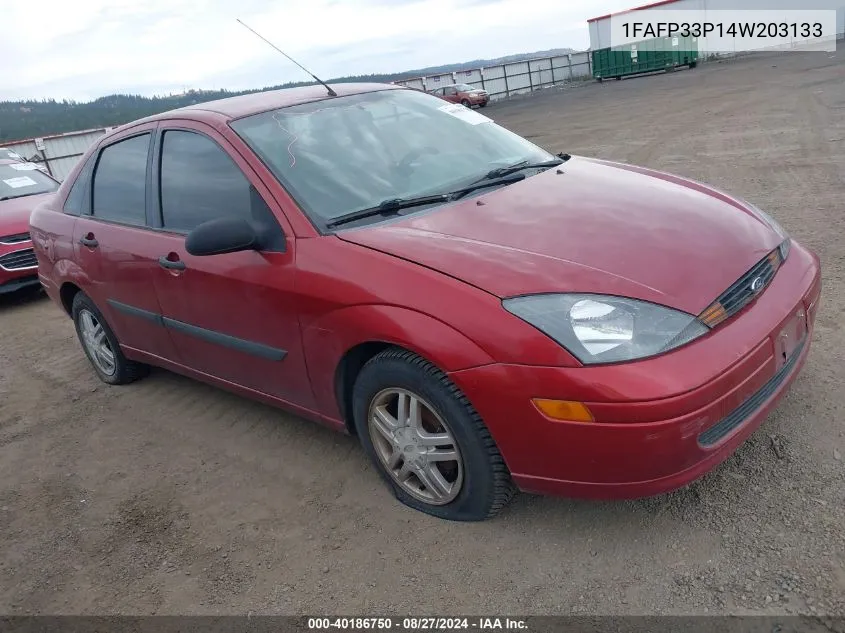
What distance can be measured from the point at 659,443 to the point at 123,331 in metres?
3.28

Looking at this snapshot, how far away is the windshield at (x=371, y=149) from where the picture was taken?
122 inches

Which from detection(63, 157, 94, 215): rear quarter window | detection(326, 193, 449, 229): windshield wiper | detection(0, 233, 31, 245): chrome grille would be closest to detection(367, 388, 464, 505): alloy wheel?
detection(326, 193, 449, 229): windshield wiper

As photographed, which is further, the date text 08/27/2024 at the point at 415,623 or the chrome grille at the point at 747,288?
the chrome grille at the point at 747,288

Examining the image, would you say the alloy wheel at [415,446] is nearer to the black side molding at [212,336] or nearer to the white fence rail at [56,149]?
the black side molding at [212,336]

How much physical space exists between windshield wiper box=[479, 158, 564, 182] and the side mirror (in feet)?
3.64

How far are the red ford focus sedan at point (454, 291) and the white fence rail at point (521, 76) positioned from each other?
3152 cm

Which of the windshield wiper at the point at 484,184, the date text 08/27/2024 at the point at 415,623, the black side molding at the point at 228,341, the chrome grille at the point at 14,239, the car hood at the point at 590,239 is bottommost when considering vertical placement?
the date text 08/27/2024 at the point at 415,623

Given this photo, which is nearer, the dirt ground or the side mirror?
the dirt ground

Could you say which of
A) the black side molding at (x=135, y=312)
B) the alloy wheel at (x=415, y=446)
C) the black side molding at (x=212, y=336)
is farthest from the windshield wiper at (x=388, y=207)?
the black side molding at (x=135, y=312)

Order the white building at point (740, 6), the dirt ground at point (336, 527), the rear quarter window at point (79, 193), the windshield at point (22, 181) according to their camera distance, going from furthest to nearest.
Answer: the white building at point (740, 6), the windshield at point (22, 181), the rear quarter window at point (79, 193), the dirt ground at point (336, 527)

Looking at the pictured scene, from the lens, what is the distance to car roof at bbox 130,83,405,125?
3.53 meters

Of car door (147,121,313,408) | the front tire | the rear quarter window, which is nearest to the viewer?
the front tire

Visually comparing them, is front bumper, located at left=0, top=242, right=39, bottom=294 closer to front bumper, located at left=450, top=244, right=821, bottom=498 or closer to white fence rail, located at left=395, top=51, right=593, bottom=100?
front bumper, located at left=450, top=244, right=821, bottom=498

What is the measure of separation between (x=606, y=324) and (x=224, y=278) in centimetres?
176
